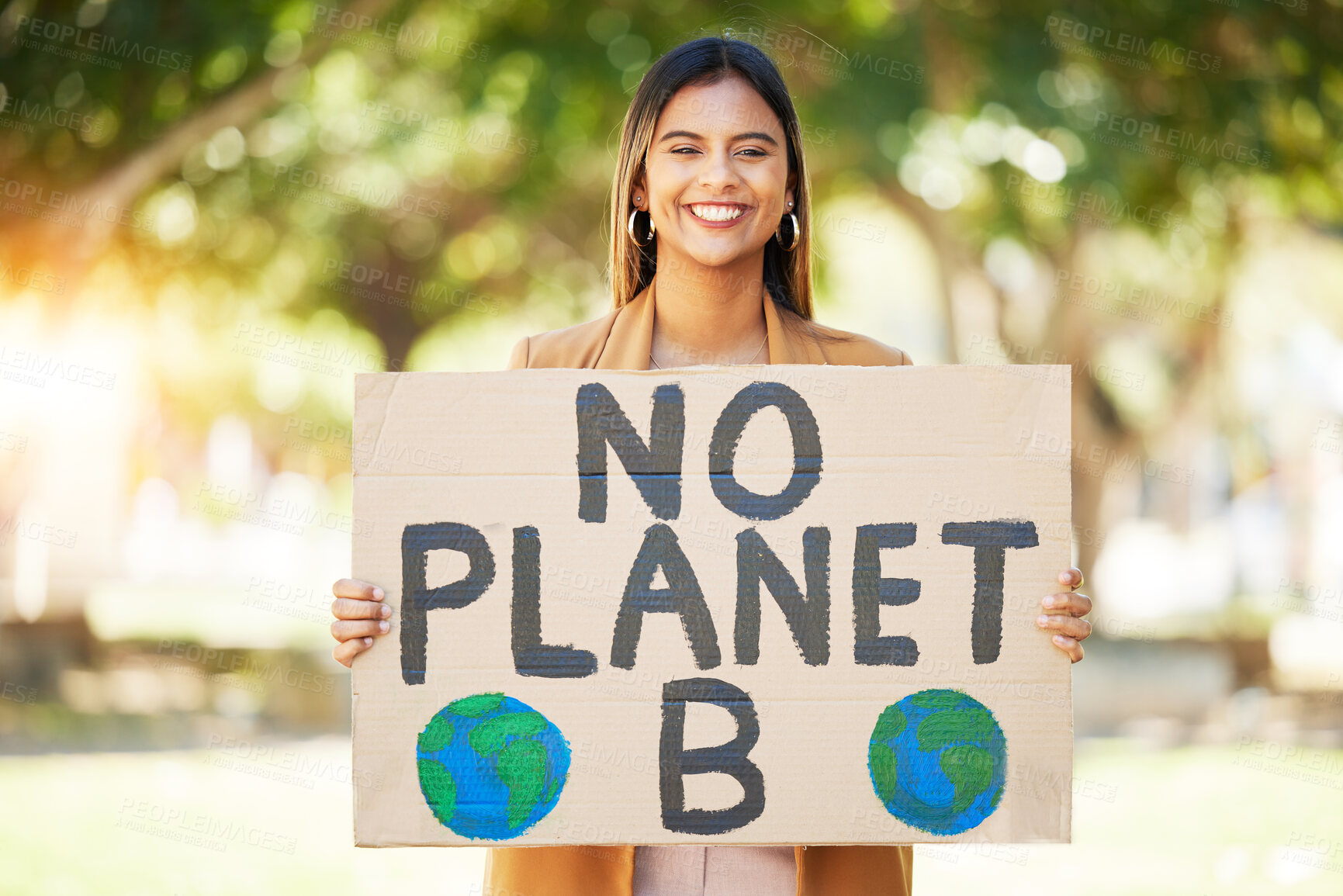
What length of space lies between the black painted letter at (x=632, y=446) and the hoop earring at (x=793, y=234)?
51 centimetres

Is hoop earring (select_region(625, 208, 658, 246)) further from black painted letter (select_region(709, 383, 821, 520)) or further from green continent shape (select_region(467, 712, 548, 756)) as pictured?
green continent shape (select_region(467, 712, 548, 756))

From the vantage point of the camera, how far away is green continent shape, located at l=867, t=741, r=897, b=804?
6.83ft

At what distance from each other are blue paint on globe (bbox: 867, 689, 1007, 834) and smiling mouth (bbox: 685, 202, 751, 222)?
0.90m

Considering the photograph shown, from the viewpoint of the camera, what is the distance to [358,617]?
2086mm

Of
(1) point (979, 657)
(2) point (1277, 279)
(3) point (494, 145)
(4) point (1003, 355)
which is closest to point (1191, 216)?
(4) point (1003, 355)

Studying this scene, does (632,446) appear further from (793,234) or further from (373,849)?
(373,849)

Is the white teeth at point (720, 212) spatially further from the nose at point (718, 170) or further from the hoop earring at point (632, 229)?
the hoop earring at point (632, 229)

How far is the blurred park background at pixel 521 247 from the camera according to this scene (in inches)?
229

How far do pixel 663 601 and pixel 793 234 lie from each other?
815 millimetres

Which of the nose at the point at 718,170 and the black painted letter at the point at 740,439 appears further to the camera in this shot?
the nose at the point at 718,170

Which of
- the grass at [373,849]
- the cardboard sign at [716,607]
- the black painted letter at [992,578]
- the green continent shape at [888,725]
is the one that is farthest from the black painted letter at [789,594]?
the grass at [373,849]

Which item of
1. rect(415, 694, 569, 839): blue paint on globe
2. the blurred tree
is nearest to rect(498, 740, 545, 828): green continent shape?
rect(415, 694, 569, 839): blue paint on globe

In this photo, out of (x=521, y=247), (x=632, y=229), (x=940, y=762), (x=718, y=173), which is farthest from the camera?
(x=521, y=247)

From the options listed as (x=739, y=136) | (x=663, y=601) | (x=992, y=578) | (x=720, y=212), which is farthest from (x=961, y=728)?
(x=739, y=136)
